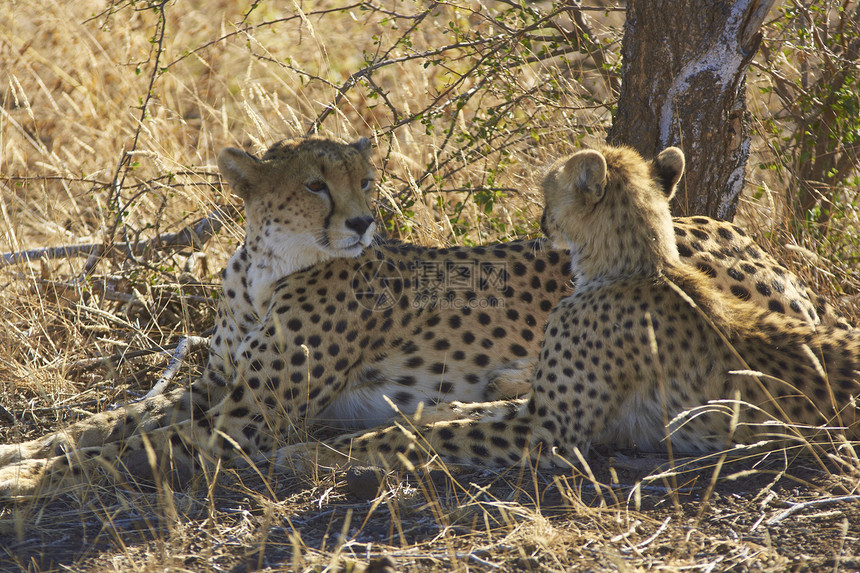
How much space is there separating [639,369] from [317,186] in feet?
4.66

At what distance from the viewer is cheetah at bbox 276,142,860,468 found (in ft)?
9.11

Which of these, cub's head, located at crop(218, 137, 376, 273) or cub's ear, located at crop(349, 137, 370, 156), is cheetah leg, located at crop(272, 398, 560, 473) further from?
cub's ear, located at crop(349, 137, 370, 156)

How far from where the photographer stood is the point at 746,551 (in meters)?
2.22

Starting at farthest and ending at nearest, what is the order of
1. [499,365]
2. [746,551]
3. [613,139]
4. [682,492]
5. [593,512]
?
[613,139] < [499,365] < [682,492] < [593,512] < [746,551]

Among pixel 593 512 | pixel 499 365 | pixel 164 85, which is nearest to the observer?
pixel 593 512

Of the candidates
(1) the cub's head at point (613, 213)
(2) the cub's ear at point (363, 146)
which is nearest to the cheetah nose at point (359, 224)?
(2) the cub's ear at point (363, 146)

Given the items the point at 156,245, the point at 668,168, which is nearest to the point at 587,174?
the point at 668,168

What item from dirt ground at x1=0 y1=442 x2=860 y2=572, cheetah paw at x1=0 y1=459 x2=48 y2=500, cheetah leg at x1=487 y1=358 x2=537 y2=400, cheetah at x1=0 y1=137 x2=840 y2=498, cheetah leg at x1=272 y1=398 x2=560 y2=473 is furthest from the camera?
cheetah leg at x1=487 y1=358 x2=537 y2=400

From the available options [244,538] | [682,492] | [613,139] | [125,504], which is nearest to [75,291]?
[125,504]

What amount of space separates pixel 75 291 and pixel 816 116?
160 inches

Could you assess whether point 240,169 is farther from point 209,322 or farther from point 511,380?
point 511,380

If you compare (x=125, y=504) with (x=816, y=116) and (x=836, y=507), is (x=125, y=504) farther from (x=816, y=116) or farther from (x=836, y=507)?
(x=816, y=116)

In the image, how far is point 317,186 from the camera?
3332 mm

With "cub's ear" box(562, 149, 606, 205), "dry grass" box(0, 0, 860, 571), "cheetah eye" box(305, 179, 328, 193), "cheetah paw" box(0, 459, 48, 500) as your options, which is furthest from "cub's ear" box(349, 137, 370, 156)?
"cheetah paw" box(0, 459, 48, 500)
